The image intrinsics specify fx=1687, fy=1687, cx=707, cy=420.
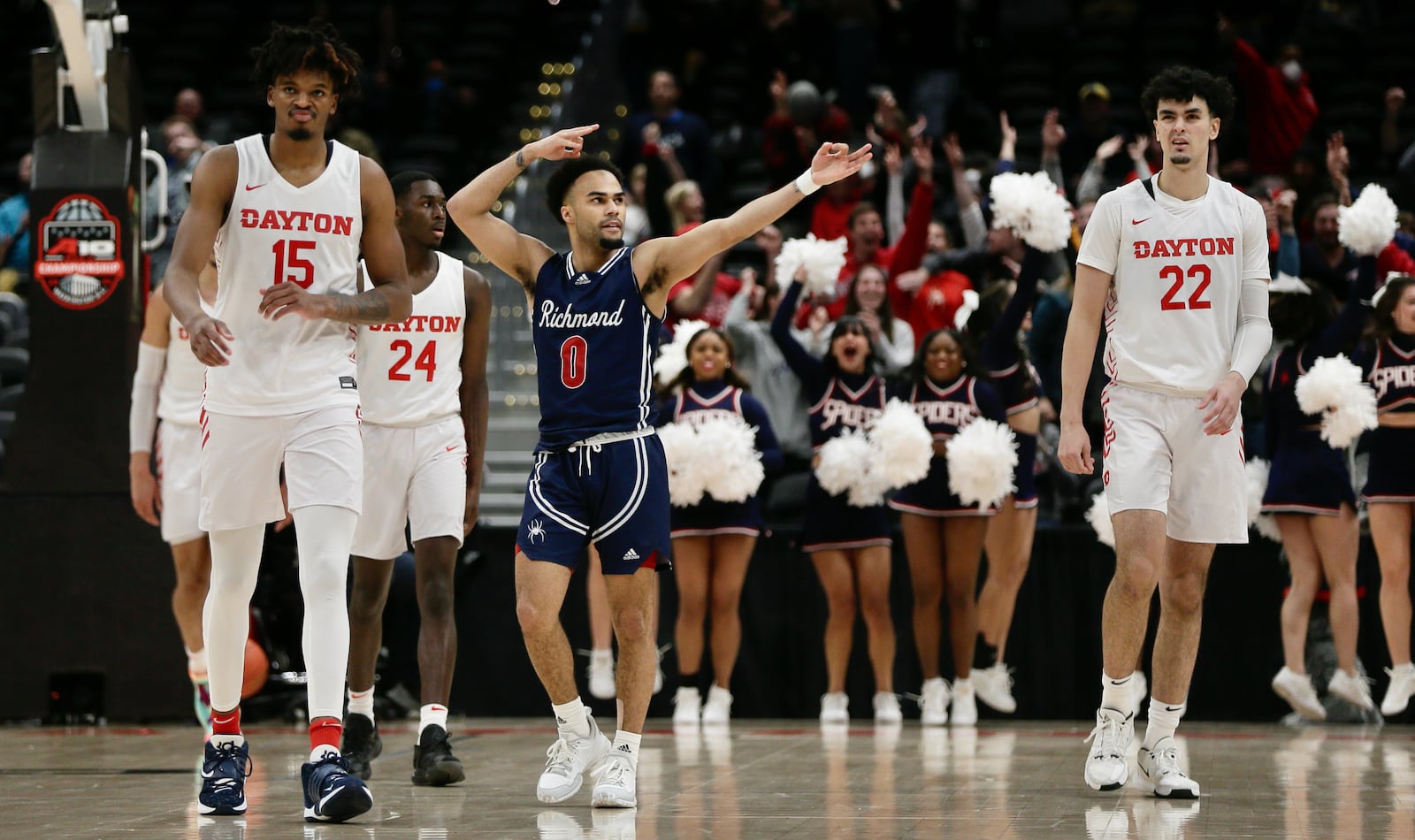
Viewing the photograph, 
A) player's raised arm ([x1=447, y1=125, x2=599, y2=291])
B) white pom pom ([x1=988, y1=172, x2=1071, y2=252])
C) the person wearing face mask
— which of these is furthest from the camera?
the person wearing face mask

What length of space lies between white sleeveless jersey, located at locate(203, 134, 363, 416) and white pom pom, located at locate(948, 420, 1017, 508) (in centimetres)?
438

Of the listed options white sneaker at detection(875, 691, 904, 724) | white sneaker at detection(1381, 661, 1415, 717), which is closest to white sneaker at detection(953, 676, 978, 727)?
white sneaker at detection(875, 691, 904, 724)

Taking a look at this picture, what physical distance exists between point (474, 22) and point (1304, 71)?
8366 millimetres

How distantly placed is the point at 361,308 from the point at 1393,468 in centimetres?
580

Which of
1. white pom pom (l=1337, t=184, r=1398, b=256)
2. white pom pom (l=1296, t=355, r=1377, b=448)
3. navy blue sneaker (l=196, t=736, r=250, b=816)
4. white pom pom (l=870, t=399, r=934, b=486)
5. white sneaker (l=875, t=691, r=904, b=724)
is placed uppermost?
white pom pom (l=1337, t=184, r=1398, b=256)

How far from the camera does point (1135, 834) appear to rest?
4.82 meters

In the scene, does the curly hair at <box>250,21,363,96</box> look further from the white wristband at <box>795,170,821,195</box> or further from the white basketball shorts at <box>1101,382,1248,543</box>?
the white basketball shorts at <box>1101,382,1248,543</box>

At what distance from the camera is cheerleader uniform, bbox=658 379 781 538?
9.20 m

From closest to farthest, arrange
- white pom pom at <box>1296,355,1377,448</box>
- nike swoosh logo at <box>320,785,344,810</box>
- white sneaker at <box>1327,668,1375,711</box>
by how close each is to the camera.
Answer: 1. nike swoosh logo at <box>320,785,344,810</box>
2. white pom pom at <box>1296,355,1377,448</box>
3. white sneaker at <box>1327,668,1375,711</box>

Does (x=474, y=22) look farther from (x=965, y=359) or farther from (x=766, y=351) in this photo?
(x=965, y=359)

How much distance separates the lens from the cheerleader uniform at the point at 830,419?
30.4 feet

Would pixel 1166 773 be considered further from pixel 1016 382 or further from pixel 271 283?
pixel 1016 382

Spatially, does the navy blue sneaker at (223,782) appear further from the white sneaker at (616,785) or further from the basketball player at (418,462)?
the white sneaker at (616,785)

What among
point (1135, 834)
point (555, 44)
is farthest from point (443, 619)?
point (555, 44)
